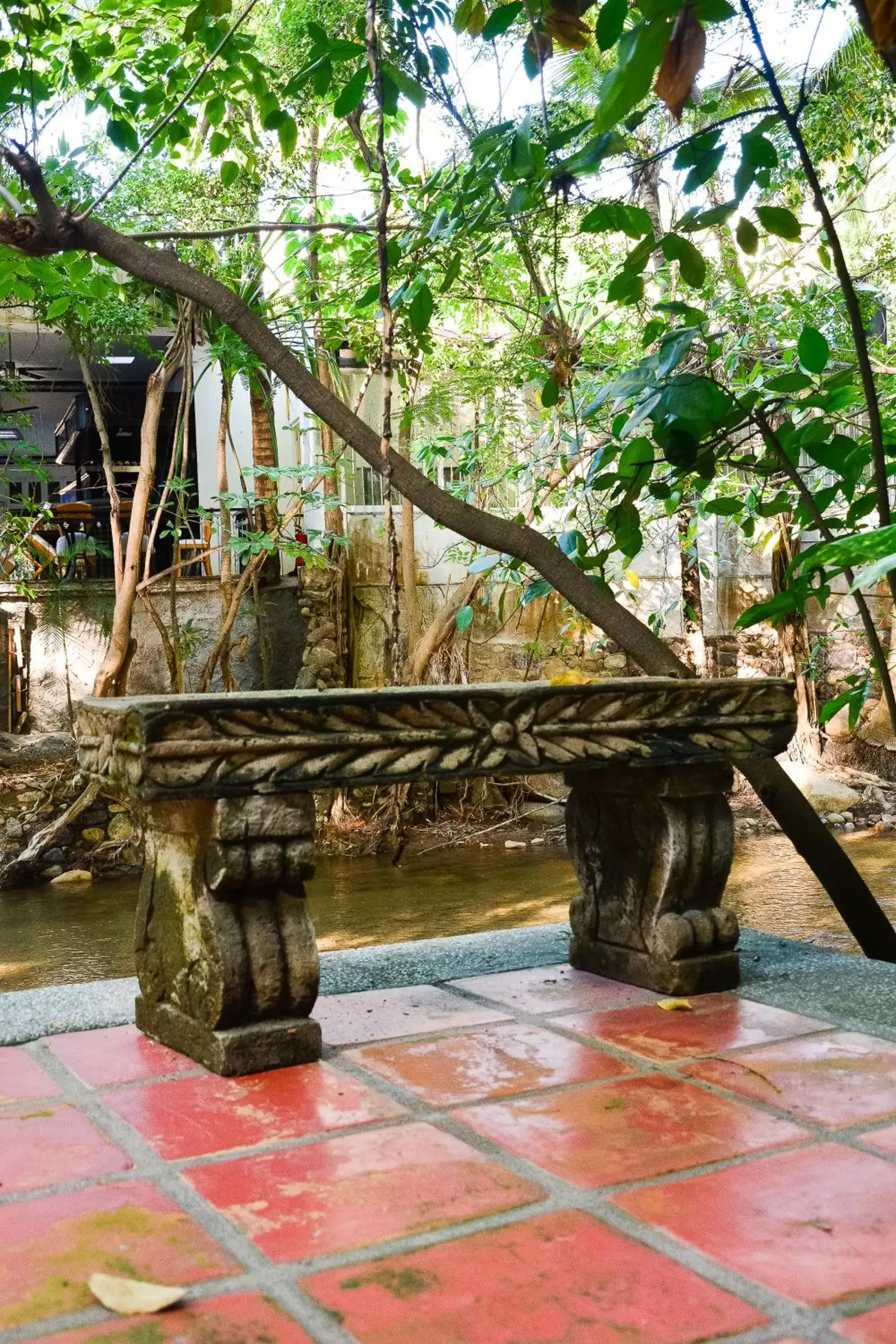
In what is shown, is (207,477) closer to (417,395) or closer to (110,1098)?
(417,395)

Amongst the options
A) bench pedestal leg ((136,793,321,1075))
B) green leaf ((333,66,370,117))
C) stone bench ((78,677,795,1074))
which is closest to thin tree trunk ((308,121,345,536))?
green leaf ((333,66,370,117))

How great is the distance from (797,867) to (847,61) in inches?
232

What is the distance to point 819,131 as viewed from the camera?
24.9 ft

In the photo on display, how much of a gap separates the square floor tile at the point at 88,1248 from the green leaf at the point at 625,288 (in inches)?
82.6

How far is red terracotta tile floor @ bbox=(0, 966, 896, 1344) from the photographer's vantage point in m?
1.56

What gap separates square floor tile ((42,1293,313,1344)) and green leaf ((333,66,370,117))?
2.49 meters

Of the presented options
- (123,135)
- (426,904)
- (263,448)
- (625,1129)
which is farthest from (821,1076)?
(263,448)

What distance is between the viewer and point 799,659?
12.5 metres

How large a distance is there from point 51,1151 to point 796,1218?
125cm

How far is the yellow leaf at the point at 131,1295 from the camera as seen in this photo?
61.8 inches

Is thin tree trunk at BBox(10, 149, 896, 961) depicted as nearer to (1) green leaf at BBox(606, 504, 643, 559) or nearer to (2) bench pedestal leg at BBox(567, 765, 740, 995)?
(1) green leaf at BBox(606, 504, 643, 559)

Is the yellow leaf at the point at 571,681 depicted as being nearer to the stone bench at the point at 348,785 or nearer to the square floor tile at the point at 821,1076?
the stone bench at the point at 348,785

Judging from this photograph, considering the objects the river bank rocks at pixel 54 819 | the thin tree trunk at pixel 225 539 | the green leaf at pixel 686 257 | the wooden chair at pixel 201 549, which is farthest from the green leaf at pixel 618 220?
the wooden chair at pixel 201 549

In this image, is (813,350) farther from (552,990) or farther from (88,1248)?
(88,1248)
